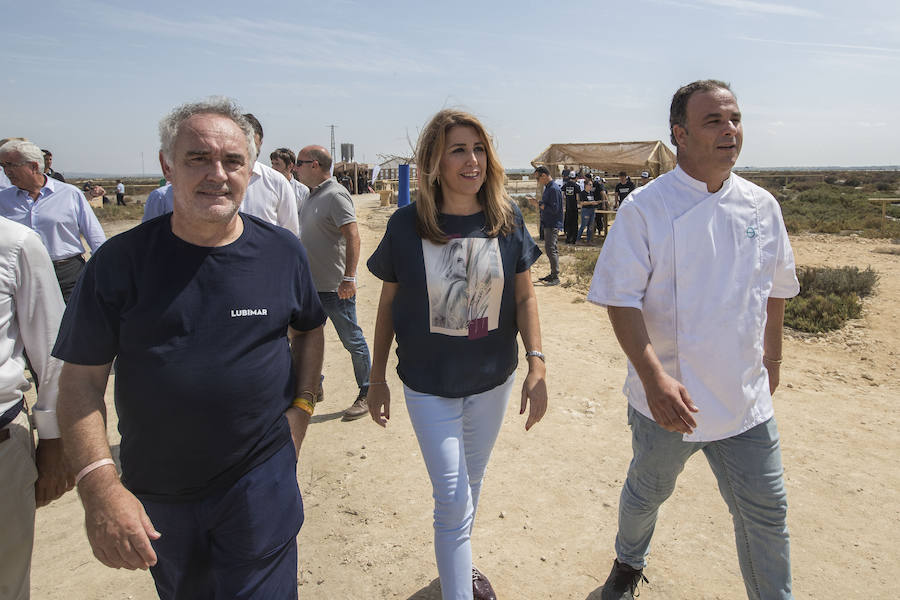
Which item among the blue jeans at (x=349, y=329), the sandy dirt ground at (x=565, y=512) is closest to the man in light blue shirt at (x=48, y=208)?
the sandy dirt ground at (x=565, y=512)

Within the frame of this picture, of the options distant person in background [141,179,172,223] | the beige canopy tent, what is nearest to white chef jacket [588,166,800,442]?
distant person in background [141,179,172,223]

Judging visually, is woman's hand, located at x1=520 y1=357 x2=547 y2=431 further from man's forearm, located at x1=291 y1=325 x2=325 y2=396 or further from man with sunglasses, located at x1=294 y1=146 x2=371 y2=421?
man with sunglasses, located at x1=294 y1=146 x2=371 y2=421

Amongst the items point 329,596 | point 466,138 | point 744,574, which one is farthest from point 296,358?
point 744,574

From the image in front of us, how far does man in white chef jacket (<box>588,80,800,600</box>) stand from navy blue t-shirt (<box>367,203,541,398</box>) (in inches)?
17.8

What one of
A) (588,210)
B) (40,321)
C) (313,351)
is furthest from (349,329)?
(588,210)

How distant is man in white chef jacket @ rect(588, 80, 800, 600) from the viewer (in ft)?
7.05

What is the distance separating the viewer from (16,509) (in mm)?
1870

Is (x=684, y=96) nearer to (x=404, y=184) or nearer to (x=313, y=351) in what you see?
(x=313, y=351)

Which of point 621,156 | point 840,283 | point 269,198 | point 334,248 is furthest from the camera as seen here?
point 621,156

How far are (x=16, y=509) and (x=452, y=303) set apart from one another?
1.65 m

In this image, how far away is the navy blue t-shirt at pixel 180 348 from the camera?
160 centimetres

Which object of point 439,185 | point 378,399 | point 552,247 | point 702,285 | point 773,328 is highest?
point 439,185

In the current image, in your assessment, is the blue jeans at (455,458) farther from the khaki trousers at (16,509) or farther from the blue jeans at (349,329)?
the blue jeans at (349,329)

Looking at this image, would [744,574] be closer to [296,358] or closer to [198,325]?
[296,358]
